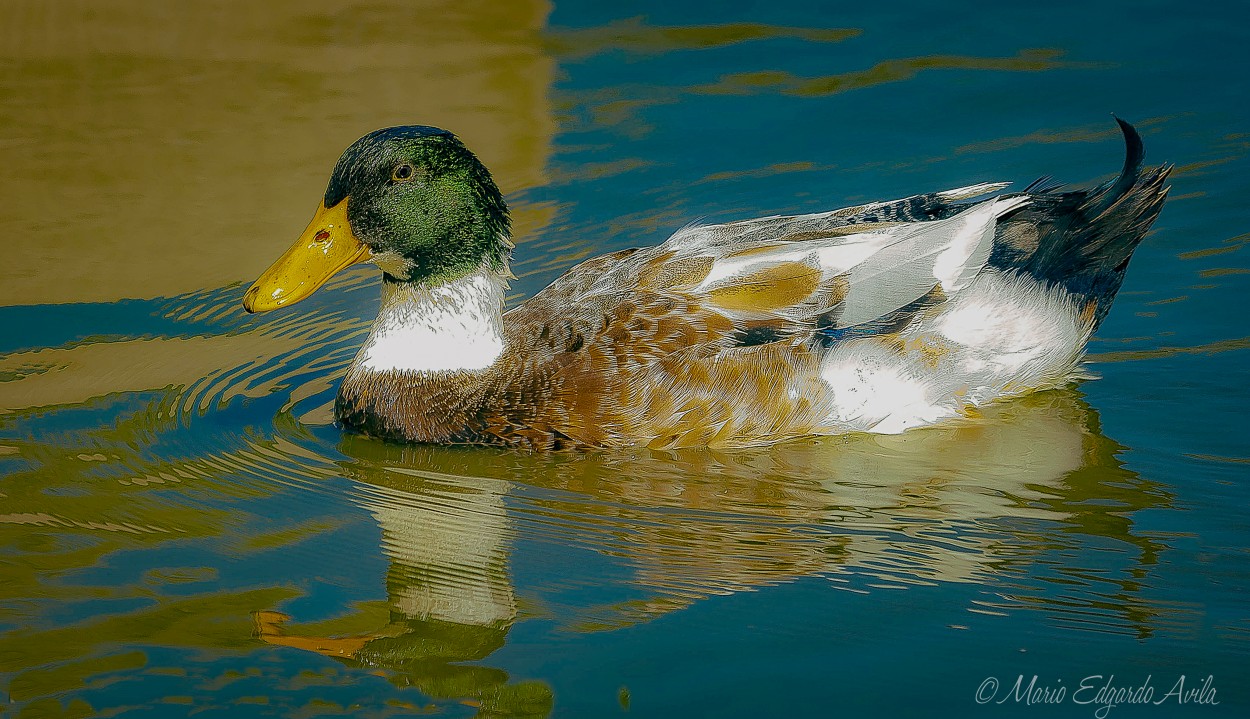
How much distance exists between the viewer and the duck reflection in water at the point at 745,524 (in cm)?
417

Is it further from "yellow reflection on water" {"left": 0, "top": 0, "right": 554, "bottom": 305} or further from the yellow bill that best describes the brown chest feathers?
"yellow reflection on water" {"left": 0, "top": 0, "right": 554, "bottom": 305}

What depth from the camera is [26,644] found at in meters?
4.13

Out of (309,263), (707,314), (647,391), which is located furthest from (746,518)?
(309,263)

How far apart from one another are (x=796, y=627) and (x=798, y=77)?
5904mm

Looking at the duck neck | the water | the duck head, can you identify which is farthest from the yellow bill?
the water

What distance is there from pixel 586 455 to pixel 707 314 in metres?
0.75

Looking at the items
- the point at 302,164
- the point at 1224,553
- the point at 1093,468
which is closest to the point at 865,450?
the point at 1093,468

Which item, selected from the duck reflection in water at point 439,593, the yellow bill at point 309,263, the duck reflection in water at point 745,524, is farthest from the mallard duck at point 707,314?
the duck reflection in water at point 439,593

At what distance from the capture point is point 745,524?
4.83 meters

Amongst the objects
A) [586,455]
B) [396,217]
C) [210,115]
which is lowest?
[586,455]

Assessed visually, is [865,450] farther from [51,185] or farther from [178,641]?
[51,185]

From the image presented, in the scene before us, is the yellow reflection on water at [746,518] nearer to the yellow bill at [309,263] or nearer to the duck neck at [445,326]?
the duck neck at [445,326]

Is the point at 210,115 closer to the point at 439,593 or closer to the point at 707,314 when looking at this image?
the point at 707,314

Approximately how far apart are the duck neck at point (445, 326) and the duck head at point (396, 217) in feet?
0.25
